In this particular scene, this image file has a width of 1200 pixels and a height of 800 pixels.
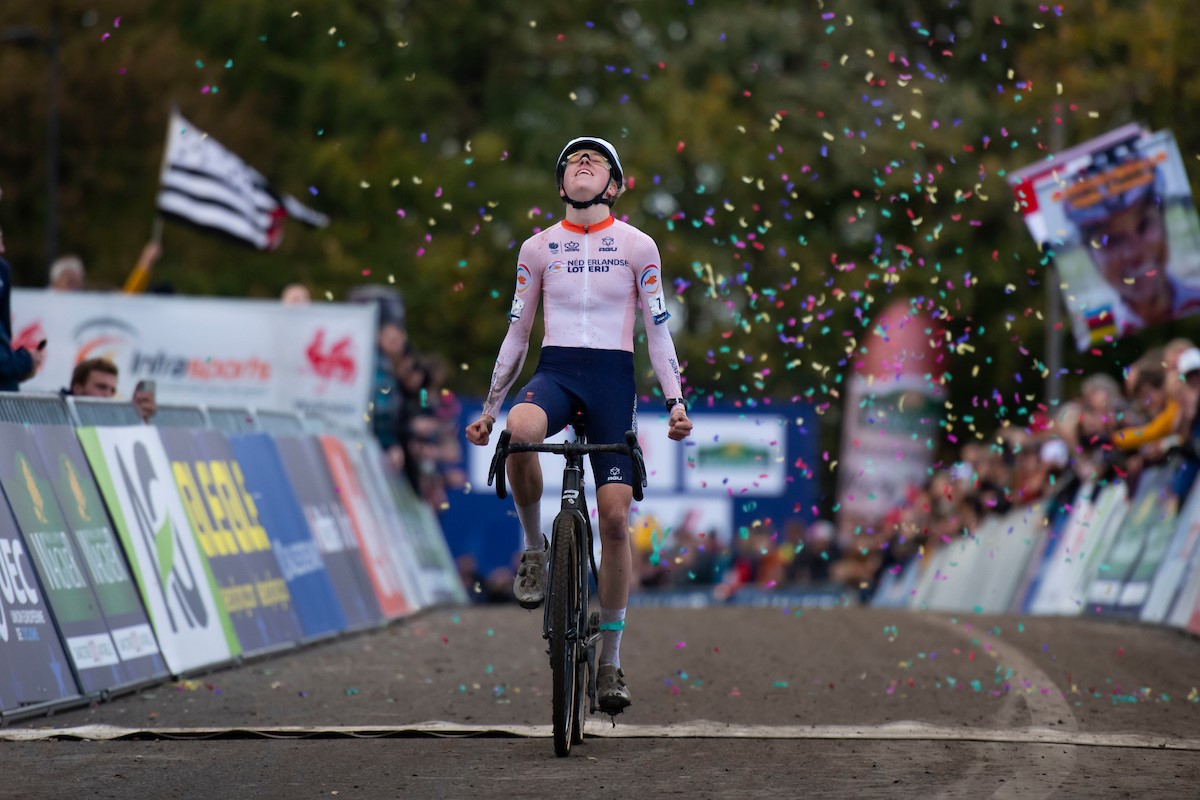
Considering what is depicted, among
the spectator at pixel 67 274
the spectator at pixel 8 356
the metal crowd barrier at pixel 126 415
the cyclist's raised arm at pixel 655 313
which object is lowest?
the cyclist's raised arm at pixel 655 313

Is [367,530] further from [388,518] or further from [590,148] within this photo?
[590,148]

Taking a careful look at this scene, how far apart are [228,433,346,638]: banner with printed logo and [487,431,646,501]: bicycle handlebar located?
6.01m

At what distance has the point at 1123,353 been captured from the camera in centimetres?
4403

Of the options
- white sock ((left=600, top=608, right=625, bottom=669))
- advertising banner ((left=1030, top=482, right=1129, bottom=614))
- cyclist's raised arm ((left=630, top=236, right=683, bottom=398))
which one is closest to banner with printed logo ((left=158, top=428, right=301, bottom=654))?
white sock ((left=600, top=608, right=625, bottom=669))

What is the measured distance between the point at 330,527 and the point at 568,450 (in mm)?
8294

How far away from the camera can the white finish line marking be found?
30.4 feet

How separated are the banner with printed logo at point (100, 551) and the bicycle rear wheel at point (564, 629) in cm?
342

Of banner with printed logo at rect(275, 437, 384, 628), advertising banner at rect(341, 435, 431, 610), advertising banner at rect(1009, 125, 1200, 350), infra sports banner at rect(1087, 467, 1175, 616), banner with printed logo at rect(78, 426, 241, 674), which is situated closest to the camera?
banner with printed logo at rect(78, 426, 241, 674)

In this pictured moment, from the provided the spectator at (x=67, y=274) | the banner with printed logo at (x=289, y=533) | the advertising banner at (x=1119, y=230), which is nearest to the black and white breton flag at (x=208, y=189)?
the spectator at (x=67, y=274)

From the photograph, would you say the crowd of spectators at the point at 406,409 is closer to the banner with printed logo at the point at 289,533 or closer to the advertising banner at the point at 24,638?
the banner with printed logo at the point at 289,533

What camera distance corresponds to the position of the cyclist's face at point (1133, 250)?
18562 millimetres

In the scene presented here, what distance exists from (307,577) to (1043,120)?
30.1 m

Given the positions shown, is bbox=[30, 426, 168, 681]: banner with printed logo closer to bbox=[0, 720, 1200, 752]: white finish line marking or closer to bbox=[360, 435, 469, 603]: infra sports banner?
bbox=[0, 720, 1200, 752]: white finish line marking

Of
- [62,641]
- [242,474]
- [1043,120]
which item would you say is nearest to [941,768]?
[62,641]
